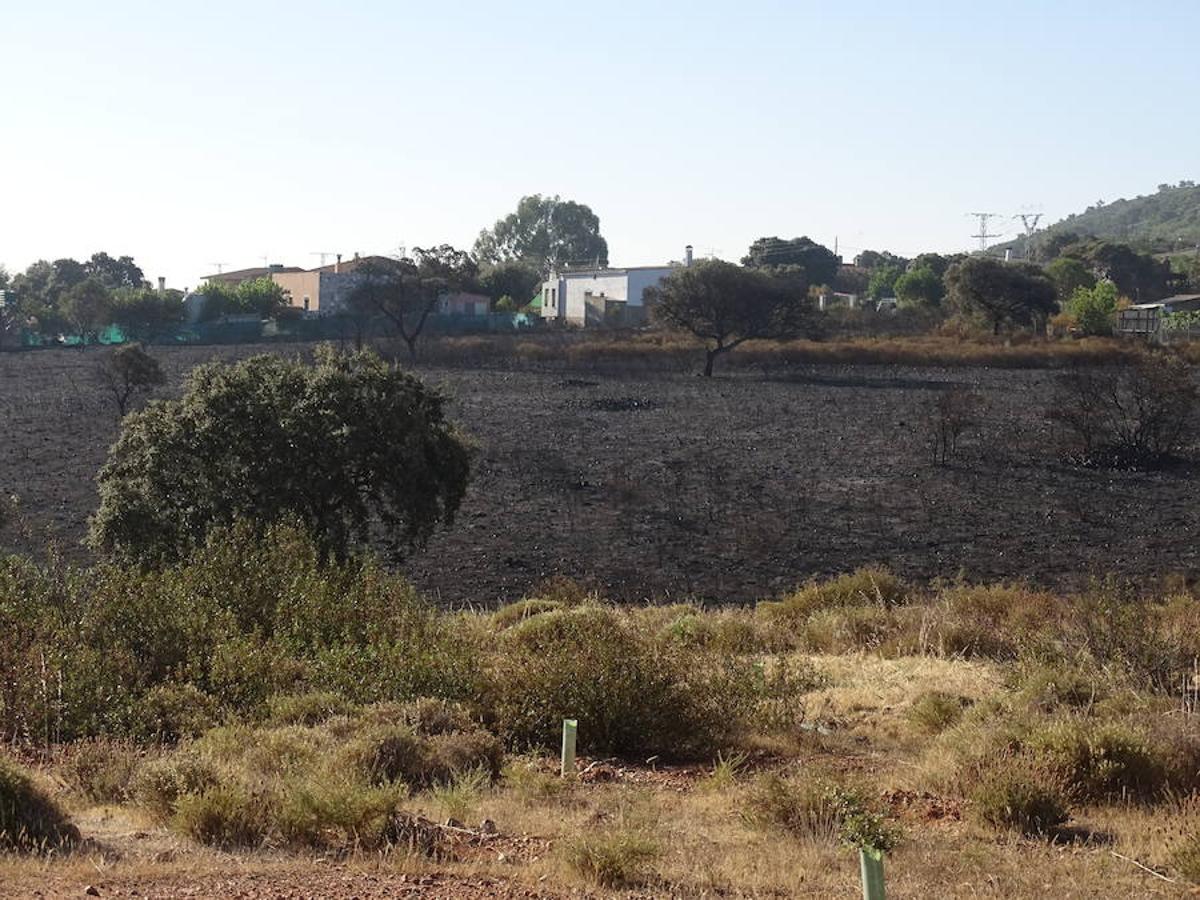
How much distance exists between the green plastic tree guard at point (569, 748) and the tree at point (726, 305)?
59479 millimetres

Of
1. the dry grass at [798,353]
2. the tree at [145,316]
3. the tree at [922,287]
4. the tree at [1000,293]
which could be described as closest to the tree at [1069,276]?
the tree at [922,287]

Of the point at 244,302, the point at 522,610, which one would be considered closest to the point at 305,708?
the point at 522,610

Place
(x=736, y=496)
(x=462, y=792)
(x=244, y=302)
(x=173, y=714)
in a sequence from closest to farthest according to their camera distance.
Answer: (x=462, y=792)
(x=173, y=714)
(x=736, y=496)
(x=244, y=302)

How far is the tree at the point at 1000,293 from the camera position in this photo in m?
77.4

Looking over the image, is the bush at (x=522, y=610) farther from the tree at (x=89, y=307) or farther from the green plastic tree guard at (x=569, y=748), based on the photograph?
the tree at (x=89, y=307)

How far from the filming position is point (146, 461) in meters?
20.6

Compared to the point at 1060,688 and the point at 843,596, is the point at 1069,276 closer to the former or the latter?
the point at 843,596

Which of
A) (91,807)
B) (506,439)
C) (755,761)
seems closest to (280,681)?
(91,807)

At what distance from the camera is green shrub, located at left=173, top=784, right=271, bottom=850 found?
24.3 feet

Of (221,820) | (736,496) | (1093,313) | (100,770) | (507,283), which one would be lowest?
(736,496)

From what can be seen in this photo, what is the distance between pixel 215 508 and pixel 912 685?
10644 mm

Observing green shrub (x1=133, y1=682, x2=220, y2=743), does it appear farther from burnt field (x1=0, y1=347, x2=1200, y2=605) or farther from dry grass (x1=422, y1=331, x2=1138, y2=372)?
dry grass (x1=422, y1=331, x2=1138, y2=372)

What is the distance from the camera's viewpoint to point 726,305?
69.8 m

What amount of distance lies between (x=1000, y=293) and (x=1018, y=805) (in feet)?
238
